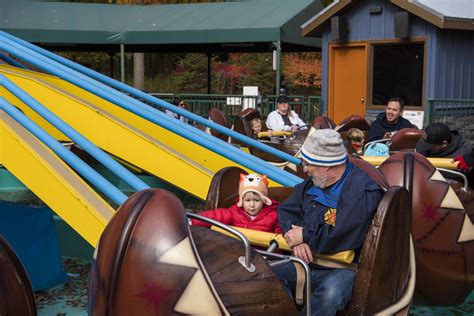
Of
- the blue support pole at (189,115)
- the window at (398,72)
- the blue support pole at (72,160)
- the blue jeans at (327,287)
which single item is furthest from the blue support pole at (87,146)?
the window at (398,72)

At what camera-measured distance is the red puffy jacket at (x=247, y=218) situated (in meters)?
3.98

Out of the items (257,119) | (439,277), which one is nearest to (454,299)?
(439,277)

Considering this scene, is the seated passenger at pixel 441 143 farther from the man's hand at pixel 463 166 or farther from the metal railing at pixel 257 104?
the metal railing at pixel 257 104

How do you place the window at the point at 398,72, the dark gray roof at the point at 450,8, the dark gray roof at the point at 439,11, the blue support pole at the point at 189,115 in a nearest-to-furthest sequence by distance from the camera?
the blue support pole at the point at 189,115 < the dark gray roof at the point at 439,11 < the dark gray roof at the point at 450,8 < the window at the point at 398,72

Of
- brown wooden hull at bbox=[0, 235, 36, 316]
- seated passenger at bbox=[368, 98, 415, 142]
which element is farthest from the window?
brown wooden hull at bbox=[0, 235, 36, 316]

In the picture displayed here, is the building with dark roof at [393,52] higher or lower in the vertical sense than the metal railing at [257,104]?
higher

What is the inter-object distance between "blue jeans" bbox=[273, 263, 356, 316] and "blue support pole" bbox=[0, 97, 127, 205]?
3.64 ft

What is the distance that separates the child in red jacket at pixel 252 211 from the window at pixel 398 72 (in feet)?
34.5

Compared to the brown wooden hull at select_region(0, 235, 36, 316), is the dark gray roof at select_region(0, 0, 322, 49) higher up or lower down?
higher up

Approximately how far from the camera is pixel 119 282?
2.70 meters

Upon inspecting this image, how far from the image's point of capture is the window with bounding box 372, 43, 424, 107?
45.5 feet

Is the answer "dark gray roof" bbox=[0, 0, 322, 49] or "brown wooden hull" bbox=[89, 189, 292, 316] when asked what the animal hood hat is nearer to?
"brown wooden hull" bbox=[89, 189, 292, 316]

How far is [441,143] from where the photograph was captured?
6176mm

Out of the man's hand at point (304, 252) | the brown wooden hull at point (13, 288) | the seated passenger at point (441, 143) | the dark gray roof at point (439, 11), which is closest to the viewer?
the brown wooden hull at point (13, 288)
